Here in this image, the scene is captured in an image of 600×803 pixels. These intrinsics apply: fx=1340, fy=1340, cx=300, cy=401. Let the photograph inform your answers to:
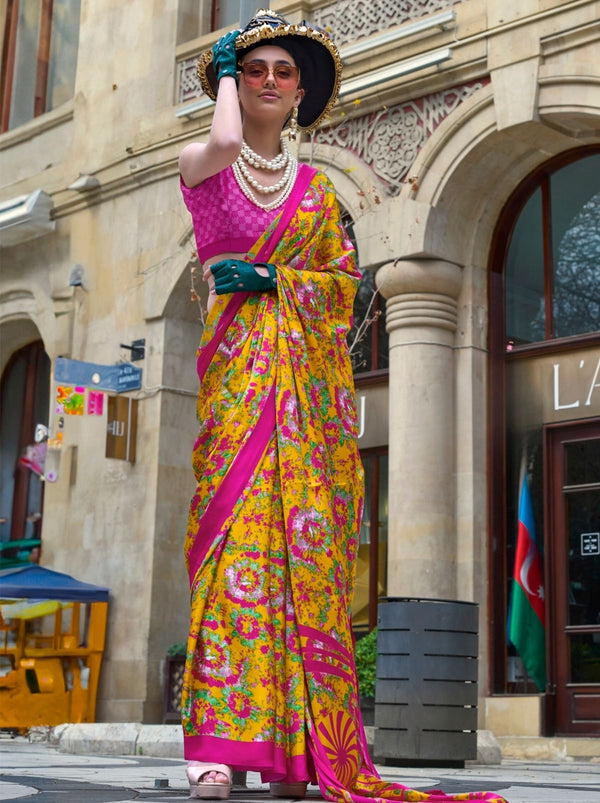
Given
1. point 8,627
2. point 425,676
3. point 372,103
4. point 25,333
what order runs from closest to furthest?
point 425,676 < point 372,103 < point 8,627 < point 25,333

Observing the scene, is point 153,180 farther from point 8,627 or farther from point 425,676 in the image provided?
point 425,676

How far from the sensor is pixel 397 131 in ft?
37.4

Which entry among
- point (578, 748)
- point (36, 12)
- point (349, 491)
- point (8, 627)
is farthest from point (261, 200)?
point (36, 12)

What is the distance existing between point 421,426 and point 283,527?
6926 millimetres

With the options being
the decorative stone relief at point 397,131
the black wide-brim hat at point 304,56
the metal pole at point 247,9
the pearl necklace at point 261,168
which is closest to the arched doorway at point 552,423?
the decorative stone relief at point 397,131

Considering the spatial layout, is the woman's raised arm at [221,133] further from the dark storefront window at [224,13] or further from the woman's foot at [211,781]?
the dark storefront window at [224,13]

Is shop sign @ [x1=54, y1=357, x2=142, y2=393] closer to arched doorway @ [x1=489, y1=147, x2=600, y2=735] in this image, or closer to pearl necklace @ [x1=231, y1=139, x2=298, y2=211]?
arched doorway @ [x1=489, y1=147, x2=600, y2=735]

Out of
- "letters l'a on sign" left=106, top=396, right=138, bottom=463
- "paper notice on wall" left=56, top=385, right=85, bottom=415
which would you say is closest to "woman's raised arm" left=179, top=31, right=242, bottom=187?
"letters l'a on sign" left=106, top=396, right=138, bottom=463

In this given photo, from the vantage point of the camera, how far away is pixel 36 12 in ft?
55.3

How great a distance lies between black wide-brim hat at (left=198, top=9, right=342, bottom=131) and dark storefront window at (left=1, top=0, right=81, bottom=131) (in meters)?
11.9

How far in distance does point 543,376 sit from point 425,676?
4.20m

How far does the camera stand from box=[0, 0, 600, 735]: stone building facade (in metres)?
10.4

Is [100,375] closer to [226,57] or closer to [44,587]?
[44,587]

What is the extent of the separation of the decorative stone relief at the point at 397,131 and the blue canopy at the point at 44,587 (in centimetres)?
469
